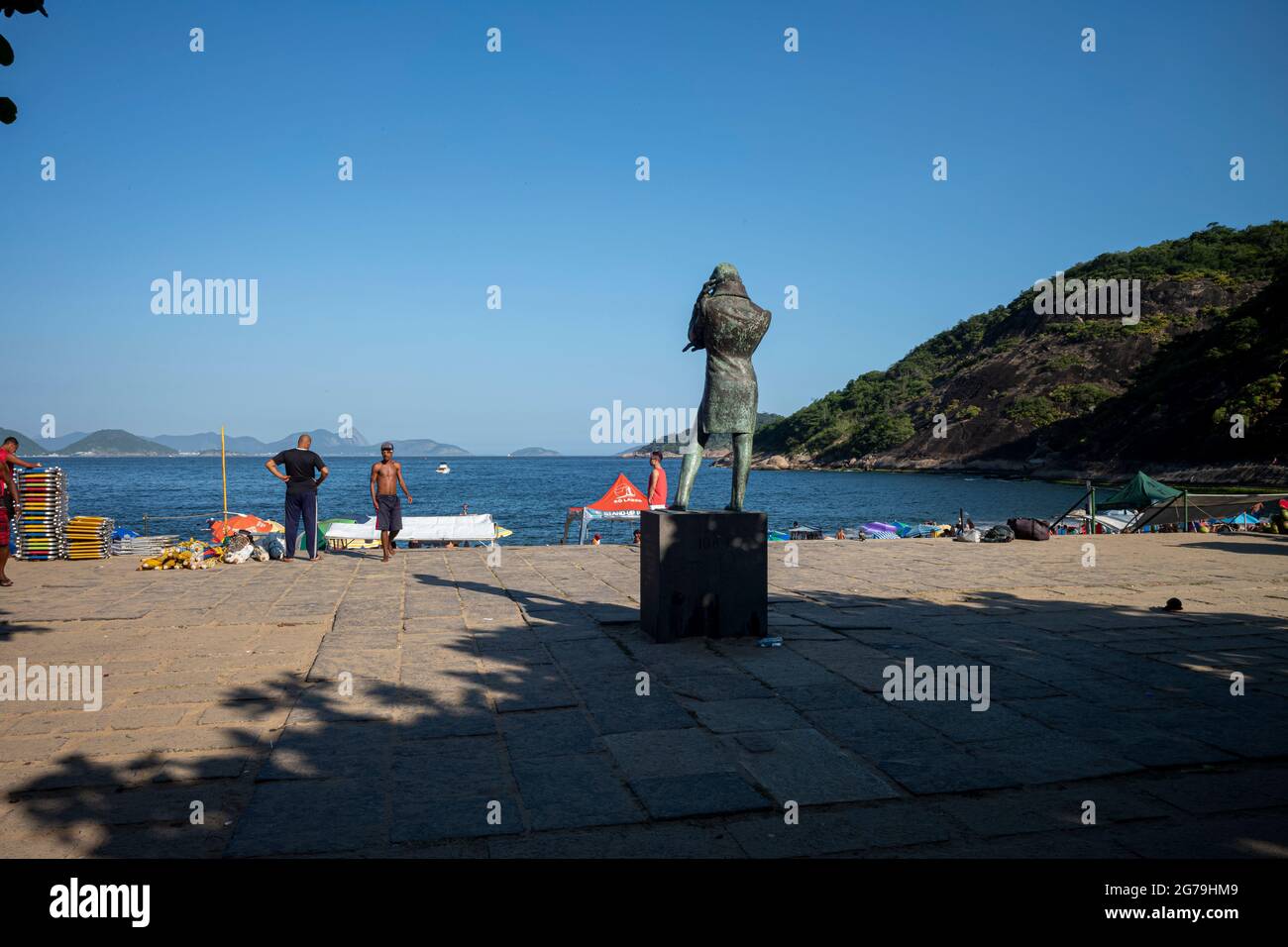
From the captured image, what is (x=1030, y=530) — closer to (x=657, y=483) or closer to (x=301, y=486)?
(x=657, y=483)

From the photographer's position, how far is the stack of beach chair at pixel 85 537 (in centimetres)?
1155

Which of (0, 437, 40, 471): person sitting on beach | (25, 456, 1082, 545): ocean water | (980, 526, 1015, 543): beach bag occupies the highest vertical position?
(0, 437, 40, 471): person sitting on beach

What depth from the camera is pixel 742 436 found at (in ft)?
21.7

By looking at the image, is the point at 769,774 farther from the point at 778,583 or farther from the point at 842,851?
the point at 778,583

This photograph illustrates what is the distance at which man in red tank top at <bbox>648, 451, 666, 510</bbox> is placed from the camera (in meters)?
13.0

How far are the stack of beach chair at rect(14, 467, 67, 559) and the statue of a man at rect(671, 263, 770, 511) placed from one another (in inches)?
380

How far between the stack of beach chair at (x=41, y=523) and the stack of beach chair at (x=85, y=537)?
90 millimetres

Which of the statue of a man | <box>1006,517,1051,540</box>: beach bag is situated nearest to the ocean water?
<box>1006,517,1051,540</box>: beach bag

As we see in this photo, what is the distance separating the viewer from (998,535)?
561 inches

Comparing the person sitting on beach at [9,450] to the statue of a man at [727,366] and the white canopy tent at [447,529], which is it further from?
the white canopy tent at [447,529]

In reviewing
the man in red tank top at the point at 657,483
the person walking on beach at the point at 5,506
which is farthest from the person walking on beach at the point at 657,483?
the person walking on beach at the point at 5,506

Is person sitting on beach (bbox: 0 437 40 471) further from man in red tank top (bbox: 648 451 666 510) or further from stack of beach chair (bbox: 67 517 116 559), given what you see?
man in red tank top (bbox: 648 451 666 510)
